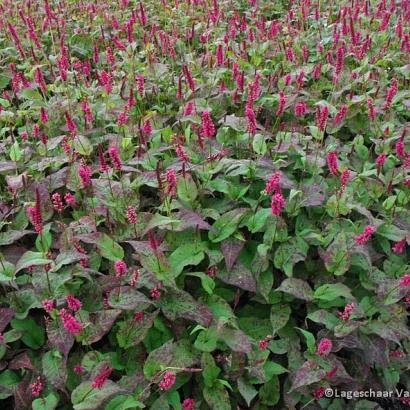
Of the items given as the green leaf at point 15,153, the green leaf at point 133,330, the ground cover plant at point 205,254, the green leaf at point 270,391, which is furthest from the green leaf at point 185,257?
the green leaf at point 15,153

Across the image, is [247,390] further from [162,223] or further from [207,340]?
[162,223]

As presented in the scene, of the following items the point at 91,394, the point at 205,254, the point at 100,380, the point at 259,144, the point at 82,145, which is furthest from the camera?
the point at 82,145

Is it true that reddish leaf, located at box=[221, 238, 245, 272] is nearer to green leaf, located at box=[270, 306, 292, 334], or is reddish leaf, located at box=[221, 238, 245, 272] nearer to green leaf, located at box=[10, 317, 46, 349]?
green leaf, located at box=[270, 306, 292, 334]

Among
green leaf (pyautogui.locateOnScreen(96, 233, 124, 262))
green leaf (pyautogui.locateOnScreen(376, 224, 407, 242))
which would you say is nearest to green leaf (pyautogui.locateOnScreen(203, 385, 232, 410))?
green leaf (pyautogui.locateOnScreen(96, 233, 124, 262))

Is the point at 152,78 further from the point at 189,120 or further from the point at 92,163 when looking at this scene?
the point at 92,163

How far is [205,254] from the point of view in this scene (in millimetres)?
2705

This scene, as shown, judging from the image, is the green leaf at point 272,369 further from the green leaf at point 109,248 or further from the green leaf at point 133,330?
the green leaf at point 109,248

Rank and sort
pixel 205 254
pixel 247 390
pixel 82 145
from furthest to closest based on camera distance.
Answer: pixel 82 145 < pixel 205 254 < pixel 247 390

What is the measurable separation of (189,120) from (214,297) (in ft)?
4.49

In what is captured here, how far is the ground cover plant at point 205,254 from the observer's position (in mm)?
2340

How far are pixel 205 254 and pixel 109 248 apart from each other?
504 mm

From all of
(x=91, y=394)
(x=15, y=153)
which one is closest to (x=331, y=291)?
(x=91, y=394)

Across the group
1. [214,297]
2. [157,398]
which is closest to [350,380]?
[214,297]

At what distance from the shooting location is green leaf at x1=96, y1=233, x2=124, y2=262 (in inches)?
99.2
